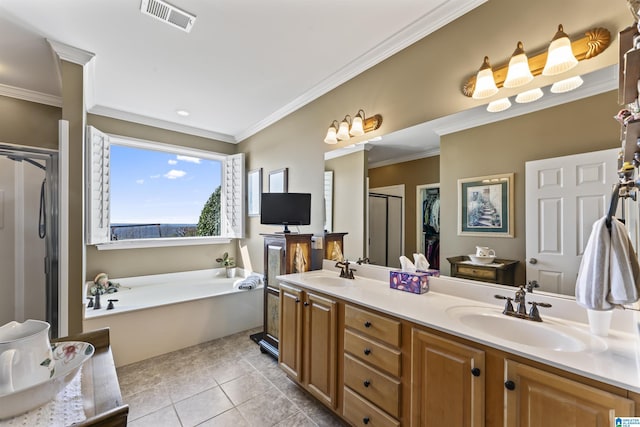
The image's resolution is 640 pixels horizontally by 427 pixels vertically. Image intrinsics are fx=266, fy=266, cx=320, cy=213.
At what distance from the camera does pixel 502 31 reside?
4.91ft

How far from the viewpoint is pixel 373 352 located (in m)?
1.48

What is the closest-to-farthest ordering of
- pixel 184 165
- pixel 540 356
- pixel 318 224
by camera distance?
1. pixel 540 356
2. pixel 318 224
3. pixel 184 165

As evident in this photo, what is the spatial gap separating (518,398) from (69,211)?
3091mm

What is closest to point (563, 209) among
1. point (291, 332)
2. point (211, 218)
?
point (291, 332)

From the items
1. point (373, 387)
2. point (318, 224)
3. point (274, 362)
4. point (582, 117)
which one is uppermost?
point (582, 117)

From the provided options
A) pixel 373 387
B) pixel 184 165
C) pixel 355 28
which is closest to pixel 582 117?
pixel 355 28

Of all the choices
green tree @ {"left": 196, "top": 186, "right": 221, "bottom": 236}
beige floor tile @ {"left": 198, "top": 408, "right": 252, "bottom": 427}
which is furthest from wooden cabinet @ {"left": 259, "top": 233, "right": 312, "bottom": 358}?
green tree @ {"left": 196, "top": 186, "right": 221, "bottom": 236}

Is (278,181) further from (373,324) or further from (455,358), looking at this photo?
(455,358)

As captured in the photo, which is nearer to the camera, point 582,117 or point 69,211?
point 582,117

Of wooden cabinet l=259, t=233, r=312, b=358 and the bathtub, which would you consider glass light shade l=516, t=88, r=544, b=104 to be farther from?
the bathtub

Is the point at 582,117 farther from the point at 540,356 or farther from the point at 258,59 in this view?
the point at 258,59

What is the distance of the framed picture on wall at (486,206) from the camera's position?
1466mm

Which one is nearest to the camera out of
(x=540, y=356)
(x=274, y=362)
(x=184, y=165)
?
(x=540, y=356)

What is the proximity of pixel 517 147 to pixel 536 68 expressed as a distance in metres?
0.39
